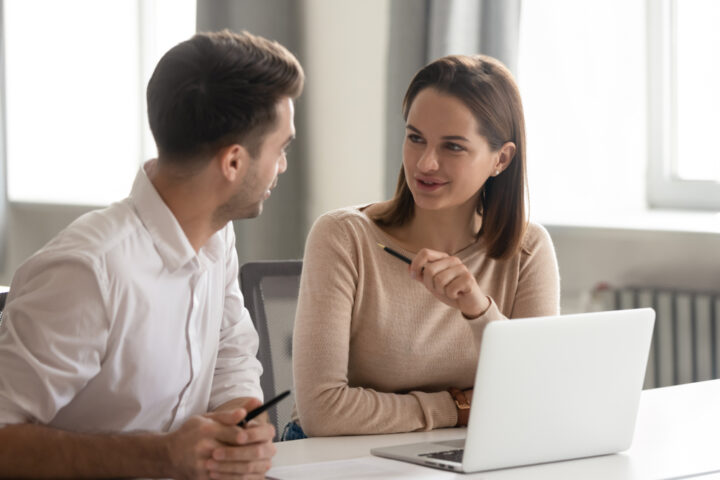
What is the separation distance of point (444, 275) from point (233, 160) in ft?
1.44

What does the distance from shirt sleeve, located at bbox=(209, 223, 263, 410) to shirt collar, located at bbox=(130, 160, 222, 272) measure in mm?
253

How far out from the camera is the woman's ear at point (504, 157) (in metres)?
1.92

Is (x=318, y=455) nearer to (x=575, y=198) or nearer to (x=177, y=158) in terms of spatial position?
(x=177, y=158)

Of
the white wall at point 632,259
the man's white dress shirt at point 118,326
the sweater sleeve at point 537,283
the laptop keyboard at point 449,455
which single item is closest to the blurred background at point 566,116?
the white wall at point 632,259

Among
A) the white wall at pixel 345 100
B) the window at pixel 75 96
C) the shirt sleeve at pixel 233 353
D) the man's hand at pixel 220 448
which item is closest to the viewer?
the man's hand at pixel 220 448

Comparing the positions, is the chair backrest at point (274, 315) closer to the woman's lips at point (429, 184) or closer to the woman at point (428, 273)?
the woman at point (428, 273)

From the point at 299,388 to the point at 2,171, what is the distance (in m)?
3.66

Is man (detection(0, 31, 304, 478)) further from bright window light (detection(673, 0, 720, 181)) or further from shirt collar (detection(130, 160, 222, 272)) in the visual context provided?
bright window light (detection(673, 0, 720, 181))

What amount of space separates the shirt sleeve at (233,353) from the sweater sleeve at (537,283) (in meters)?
0.55

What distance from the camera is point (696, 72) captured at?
3.10 meters

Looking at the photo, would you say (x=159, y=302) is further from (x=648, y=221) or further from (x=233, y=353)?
(x=648, y=221)

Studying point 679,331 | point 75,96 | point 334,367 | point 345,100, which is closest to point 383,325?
point 334,367

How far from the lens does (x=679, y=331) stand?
2811 mm

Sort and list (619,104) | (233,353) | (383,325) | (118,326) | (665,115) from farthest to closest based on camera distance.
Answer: (619,104)
(665,115)
(383,325)
(233,353)
(118,326)
